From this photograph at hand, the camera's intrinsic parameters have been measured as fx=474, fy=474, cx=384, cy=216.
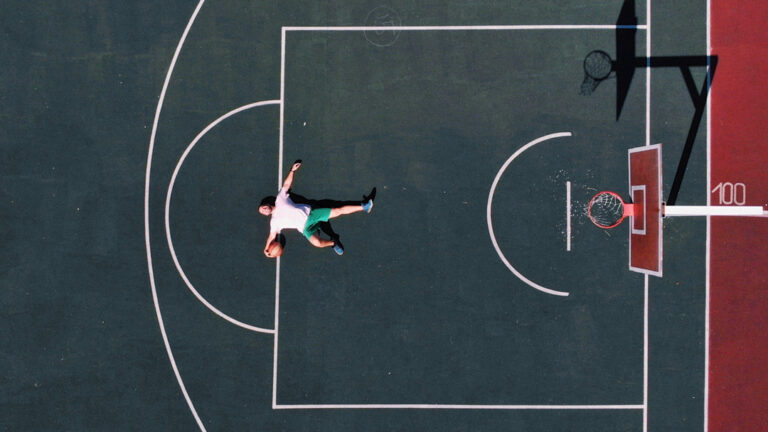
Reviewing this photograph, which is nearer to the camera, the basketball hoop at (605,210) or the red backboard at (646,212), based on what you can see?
the red backboard at (646,212)

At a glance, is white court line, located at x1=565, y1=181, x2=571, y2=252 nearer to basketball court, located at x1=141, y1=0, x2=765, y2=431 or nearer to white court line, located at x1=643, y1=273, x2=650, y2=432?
basketball court, located at x1=141, y1=0, x2=765, y2=431

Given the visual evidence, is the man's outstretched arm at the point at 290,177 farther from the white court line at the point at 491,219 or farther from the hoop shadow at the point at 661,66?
the hoop shadow at the point at 661,66

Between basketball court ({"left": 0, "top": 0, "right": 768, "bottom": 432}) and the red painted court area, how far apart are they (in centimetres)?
4

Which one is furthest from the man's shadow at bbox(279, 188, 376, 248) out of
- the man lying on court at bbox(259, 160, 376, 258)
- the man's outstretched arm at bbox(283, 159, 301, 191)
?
the man's outstretched arm at bbox(283, 159, 301, 191)

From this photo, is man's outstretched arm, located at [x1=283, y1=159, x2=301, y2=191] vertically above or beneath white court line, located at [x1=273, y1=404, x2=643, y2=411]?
above

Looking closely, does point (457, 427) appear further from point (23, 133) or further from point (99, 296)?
point (23, 133)

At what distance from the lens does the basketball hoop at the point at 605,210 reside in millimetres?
7352

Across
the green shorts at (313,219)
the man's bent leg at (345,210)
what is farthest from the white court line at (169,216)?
the man's bent leg at (345,210)

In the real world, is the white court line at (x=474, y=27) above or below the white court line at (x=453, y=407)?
above

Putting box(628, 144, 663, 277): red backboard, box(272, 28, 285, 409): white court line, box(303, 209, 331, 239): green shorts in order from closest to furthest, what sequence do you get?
box(628, 144, 663, 277): red backboard < box(303, 209, 331, 239): green shorts < box(272, 28, 285, 409): white court line

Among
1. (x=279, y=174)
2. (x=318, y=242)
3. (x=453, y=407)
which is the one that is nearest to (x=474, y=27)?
(x=279, y=174)

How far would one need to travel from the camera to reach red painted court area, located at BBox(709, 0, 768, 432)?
24.1 feet

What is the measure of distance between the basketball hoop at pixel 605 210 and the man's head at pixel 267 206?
16.1 ft

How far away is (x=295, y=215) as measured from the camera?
7293mm
